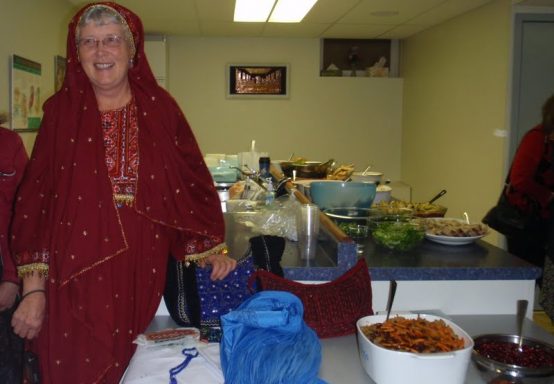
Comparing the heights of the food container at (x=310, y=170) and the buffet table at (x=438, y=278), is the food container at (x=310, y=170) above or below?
above

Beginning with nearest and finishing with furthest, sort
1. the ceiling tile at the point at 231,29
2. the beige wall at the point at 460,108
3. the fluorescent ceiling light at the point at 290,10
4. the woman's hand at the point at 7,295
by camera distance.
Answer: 1. the woman's hand at the point at 7,295
2. the beige wall at the point at 460,108
3. the fluorescent ceiling light at the point at 290,10
4. the ceiling tile at the point at 231,29

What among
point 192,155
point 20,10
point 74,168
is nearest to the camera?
point 74,168

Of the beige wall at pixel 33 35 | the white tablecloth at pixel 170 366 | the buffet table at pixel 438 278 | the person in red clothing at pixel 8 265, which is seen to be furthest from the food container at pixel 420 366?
the beige wall at pixel 33 35

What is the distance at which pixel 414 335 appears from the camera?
1.09m

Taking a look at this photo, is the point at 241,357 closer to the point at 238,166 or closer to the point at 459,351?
the point at 459,351

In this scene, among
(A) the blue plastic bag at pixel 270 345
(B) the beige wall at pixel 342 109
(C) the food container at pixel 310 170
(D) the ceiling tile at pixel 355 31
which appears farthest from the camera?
(D) the ceiling tile at pixel 355 31

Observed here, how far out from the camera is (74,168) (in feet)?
4.37

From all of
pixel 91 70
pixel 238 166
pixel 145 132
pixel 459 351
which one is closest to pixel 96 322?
pixel 145 132

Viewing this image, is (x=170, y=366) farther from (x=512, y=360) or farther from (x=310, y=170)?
(x=310, y=170)

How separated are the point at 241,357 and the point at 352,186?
1.23 meters

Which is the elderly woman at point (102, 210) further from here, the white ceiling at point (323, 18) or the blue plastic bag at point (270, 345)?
the white ceiling at point (323, 18)

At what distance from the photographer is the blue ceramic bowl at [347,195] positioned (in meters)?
2.13

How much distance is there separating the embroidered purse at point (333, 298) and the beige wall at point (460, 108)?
3312mm

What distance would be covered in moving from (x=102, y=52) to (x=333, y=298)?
832 mm
